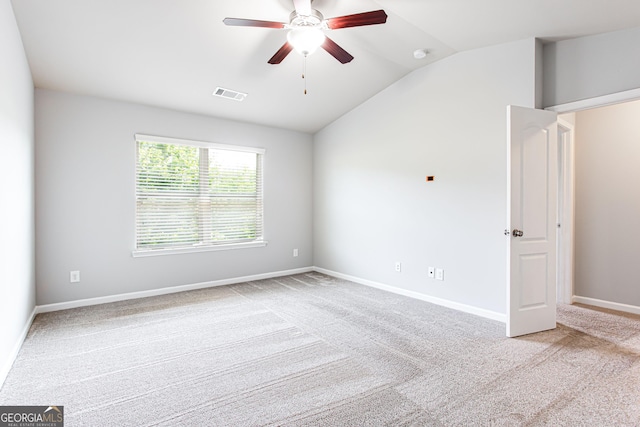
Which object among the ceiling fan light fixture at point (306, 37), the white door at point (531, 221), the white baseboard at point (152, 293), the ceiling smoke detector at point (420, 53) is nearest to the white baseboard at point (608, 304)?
the white door at point (531, 221)

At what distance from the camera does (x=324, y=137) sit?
5.73 metres

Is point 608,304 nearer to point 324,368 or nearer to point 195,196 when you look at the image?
point 324,368

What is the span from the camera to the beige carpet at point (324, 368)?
191 cm

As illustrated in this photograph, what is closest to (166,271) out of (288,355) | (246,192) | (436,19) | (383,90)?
(246,192)

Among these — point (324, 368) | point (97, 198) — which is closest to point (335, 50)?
point (324, 368)

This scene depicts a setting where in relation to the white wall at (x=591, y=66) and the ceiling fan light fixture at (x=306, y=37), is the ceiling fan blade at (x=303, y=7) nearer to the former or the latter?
the ceiling fan light fixture at (x=306, y=37)

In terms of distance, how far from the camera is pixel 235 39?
3.27m

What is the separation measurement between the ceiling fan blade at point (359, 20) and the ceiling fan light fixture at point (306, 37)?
0.52 feet

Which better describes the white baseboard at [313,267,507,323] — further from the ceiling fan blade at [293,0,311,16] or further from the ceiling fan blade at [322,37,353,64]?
the ceiling fan blade at [293,0,311,16]

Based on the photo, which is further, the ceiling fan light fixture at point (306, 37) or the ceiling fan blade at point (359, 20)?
the ceiling fan light fixture at point (306, 37)

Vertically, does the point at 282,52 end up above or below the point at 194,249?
above

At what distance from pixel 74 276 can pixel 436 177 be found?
4.48 metres

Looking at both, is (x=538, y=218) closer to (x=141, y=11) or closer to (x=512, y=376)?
(x=512, y=376)

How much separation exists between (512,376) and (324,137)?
14.5 ft
